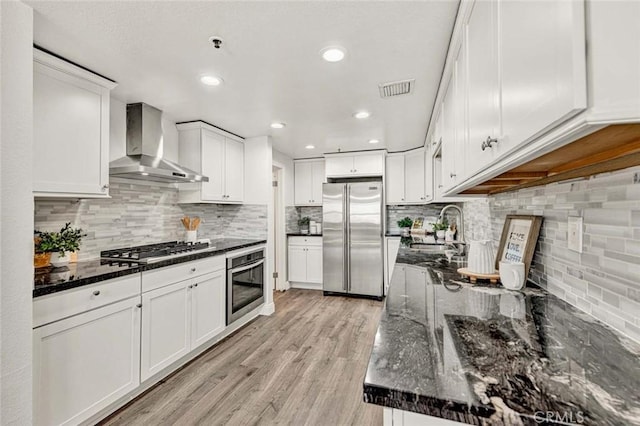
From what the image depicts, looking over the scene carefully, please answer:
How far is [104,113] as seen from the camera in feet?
6.89

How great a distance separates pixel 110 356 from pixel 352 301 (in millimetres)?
3065

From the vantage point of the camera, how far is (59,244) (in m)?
1.93

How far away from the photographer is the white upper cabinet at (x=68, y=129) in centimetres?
173

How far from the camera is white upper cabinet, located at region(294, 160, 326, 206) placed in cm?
503

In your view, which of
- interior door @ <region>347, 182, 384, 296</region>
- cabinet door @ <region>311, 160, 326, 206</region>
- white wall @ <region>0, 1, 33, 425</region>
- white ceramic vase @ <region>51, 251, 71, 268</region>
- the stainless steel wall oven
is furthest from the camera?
cabinet door @ <region>311, 160, 326, 206</region>

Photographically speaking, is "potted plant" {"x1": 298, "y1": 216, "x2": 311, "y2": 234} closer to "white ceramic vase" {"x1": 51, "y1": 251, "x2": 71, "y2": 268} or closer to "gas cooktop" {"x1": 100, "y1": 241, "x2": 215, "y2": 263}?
"gas cooktop" {"x1": 100, "y1": 241, "x2": 215, "y2": 263}

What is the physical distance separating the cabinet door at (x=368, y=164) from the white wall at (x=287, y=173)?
1170 millimetres

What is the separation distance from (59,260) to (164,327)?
864 mm

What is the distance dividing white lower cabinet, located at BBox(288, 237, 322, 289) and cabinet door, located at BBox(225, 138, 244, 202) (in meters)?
1.49

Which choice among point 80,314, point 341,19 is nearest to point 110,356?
point 80,314

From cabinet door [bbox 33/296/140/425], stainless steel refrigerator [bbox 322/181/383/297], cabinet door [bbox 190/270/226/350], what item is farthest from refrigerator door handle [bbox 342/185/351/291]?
cabinet door [bbox 33/296/140/425]

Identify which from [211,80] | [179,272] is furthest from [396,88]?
[179,272]

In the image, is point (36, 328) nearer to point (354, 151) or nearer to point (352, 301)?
Result: point (352, 301)

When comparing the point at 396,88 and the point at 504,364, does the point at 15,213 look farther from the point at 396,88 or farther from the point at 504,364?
the point at 396,88
